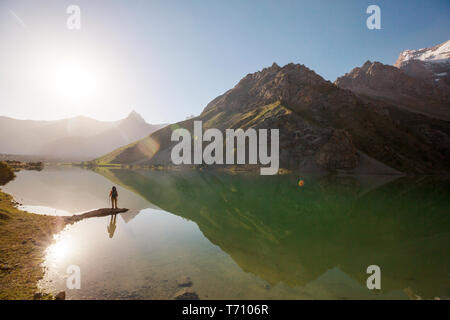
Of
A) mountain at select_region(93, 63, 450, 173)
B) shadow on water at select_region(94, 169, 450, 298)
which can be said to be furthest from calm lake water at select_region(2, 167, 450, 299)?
mountain at select_region(93, 63, 450, 173)

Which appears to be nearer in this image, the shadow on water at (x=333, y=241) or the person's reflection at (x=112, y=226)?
the shadow on water at (x=333, y=241)

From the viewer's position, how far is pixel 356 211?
33.3 meters

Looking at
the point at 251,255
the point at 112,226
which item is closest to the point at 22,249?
the point at 112,226

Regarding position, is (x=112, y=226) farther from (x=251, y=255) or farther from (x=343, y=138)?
(x=343, y=138)

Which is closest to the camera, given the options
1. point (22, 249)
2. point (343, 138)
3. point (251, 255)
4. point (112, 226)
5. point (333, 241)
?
point (22, 249)

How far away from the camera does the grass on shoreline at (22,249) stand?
10601 millimetres

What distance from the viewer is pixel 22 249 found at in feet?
50.1

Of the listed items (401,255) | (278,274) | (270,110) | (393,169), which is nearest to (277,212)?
(401,255)

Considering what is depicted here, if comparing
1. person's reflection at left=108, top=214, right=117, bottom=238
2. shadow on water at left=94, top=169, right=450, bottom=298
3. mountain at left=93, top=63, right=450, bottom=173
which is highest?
mountain at left=93, top=63, right=450, bottom=173

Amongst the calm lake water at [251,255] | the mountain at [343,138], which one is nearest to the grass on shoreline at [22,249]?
the calm lake water at [251,255]

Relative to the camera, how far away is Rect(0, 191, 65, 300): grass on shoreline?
1060cm

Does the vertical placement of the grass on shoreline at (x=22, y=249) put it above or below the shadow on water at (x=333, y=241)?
above

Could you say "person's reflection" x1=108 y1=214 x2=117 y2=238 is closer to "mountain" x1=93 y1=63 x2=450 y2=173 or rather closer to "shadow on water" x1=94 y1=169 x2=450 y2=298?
"shadow on water" x1=94 y1=169 x2=450 y2=298

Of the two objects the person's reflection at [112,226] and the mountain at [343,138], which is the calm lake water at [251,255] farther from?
the mountain at [343,138]
